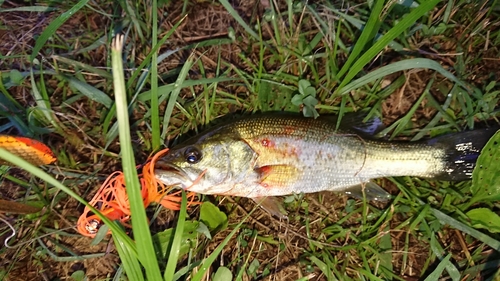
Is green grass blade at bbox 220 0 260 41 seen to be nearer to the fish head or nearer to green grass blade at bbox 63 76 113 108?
the fish head

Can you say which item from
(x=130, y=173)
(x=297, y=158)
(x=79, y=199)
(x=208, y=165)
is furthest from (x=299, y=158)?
(x=79, y=199)

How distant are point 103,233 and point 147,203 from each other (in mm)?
340

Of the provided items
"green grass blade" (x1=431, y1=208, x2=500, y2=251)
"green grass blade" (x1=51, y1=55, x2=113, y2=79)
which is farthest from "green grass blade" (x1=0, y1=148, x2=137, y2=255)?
"green grass blade" (x1=431, y1=208, x2=500, y2=251)

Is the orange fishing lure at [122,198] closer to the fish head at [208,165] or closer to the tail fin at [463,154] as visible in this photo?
the fish head at [208,165]

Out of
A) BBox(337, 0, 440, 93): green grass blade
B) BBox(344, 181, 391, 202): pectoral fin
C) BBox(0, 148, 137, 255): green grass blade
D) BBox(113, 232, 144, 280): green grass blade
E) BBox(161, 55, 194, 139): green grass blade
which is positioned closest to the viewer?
BBox(0, 148, 137, 255): green grass blade

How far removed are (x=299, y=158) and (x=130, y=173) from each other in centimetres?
140

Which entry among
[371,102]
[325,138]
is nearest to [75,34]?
[325,138]

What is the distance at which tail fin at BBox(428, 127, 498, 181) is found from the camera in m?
3.21

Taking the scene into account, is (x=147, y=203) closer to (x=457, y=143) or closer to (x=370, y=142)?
(x=370, y=142)

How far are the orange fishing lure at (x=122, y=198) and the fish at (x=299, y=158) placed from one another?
3.9 inches

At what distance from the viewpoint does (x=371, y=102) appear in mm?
3473

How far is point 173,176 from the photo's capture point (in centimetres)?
299

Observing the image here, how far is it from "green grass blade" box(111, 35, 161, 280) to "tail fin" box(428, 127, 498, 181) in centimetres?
→ 205

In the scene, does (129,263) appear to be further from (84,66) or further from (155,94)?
(84,66)
